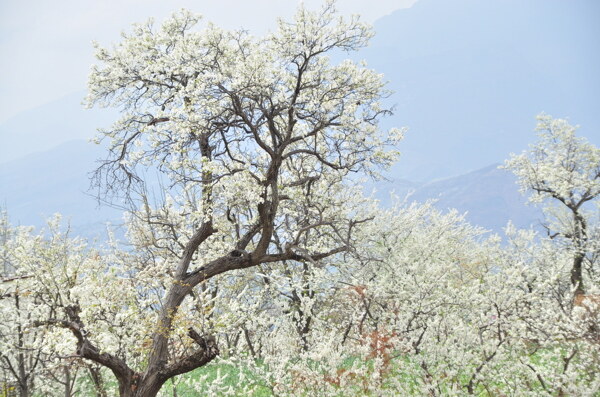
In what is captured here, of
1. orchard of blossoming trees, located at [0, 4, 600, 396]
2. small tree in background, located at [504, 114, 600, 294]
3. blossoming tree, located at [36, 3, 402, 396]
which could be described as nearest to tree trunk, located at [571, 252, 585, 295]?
small tree in background, located at [504, 114, 600, 294]

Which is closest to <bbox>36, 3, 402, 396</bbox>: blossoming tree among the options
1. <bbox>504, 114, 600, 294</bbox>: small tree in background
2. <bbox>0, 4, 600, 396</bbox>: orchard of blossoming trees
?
<bbox>0, 4, 600, 396</bbox>: orchard of blossoming trees

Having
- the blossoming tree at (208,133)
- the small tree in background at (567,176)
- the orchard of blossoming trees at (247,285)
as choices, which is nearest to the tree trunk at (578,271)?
the small tree in background at (567,176)

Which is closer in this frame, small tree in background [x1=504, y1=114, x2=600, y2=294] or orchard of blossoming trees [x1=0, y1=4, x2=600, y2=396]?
orchard of blossoming trees [x1=0, y1=4, x2=600, y2=396]

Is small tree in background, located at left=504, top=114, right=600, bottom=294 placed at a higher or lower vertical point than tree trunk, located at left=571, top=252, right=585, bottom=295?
higher

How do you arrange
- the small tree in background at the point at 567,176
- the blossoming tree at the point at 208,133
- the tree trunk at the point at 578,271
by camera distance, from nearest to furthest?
the blossoming tree at the point at 208,133, the tree trunk at the point at 578,271, the small tree in background at the point at 567,176

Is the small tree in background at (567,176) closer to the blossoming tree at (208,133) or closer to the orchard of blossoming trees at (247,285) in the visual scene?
the orchard of blossoming trees at (247,285)

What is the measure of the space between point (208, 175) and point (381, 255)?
952 centimetres

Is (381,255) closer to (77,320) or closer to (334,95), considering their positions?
(334,95)

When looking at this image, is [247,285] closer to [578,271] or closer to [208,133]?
[208,133]

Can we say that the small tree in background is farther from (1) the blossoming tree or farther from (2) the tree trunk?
(1) the blossoming tree

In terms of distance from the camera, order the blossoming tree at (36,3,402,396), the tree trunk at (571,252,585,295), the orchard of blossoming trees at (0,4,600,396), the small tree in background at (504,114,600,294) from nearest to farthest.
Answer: the orchard of blossoming trees at (0,4,600,396)
the blossoming tree at (36,3,402,396)
the tree trunk at (571,252,585,295)
the small tree in background at (504,114,600,294)

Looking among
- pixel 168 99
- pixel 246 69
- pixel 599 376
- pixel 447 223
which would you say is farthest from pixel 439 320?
pixel 447 223

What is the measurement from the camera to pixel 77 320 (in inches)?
374

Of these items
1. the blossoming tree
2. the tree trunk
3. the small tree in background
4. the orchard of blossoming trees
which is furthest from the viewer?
the small tree in background
